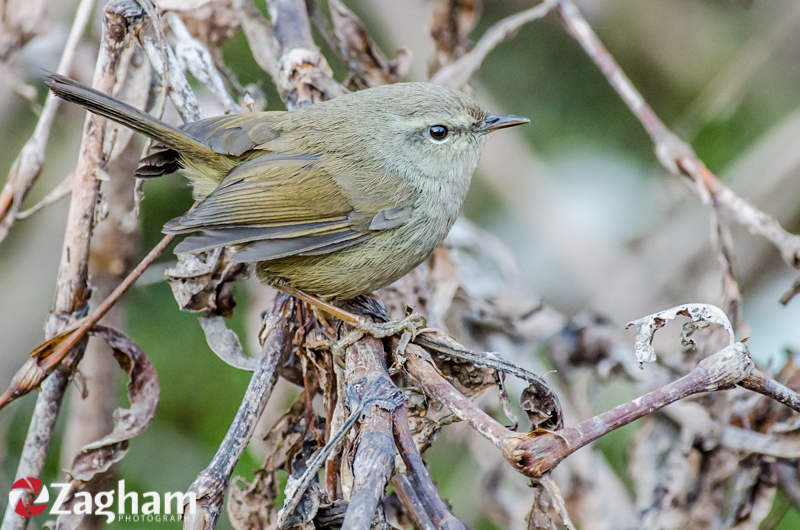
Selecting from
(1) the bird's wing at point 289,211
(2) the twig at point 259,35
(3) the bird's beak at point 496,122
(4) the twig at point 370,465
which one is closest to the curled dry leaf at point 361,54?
(2) the twig at point 259,35

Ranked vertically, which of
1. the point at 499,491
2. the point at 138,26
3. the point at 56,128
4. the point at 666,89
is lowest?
Result: the point at 499,491

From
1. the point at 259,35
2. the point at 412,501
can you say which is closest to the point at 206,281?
the point at 259,35

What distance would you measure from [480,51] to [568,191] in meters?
1.53

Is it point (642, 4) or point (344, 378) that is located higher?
point (642, 4)

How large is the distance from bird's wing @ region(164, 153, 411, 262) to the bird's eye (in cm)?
39

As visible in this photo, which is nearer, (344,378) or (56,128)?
(344,378)

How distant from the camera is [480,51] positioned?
10.7 feet

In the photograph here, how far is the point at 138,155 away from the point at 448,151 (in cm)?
162

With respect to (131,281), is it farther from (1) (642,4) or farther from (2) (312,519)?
(1) (642,4)

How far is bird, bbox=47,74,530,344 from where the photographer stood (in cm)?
261

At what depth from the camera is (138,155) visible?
356 cm

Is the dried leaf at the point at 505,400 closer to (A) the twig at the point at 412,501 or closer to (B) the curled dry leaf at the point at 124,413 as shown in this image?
→ (A) the twig at the point at 412,501

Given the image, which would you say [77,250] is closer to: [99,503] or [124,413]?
[124,413]

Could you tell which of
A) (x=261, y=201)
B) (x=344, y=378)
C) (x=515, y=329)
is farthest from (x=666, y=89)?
(x=344, y=378)
